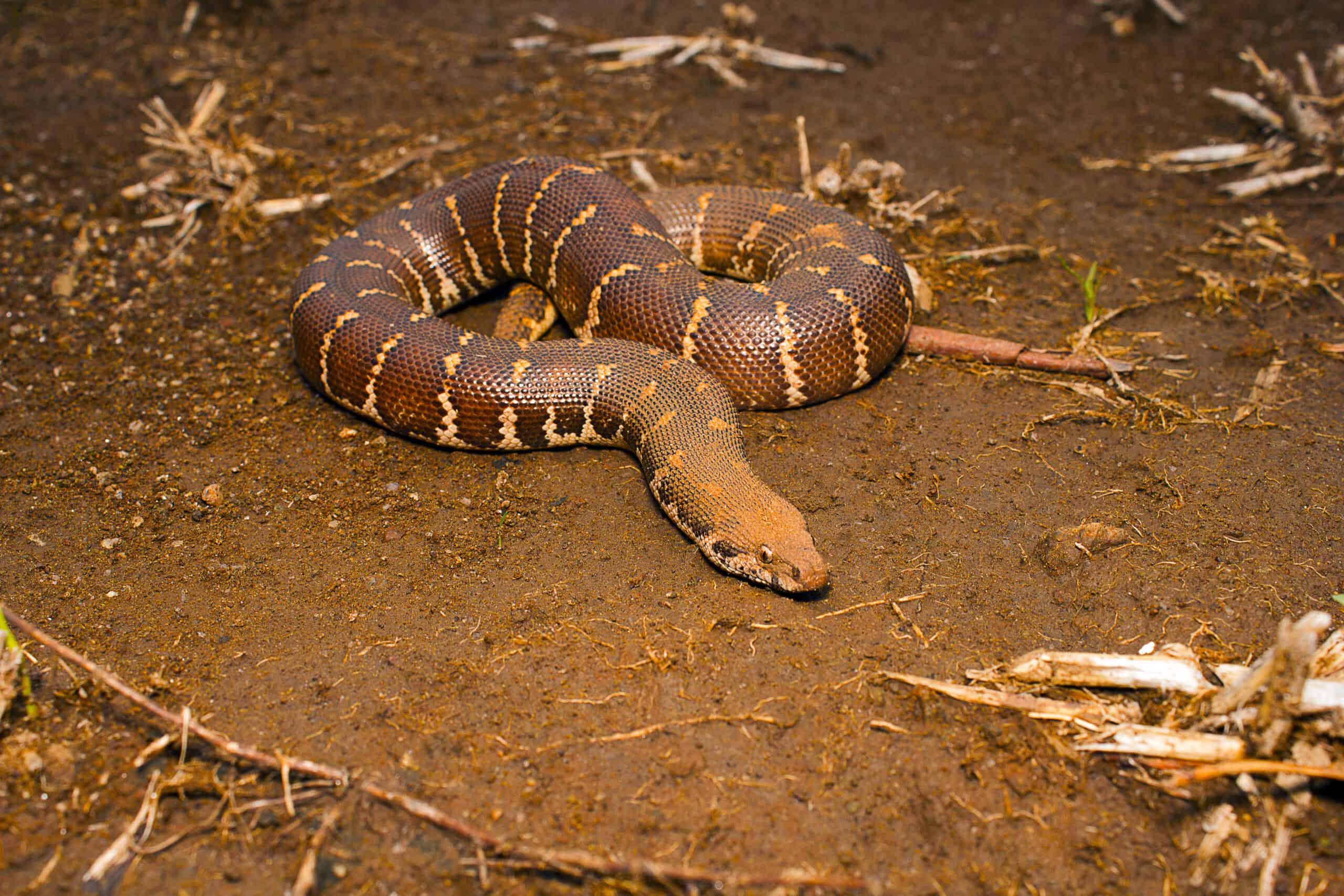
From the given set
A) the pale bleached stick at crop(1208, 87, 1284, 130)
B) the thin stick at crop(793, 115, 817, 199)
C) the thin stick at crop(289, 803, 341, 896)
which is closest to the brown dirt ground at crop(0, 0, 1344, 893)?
the thin stick at crop(289, 803, 341, 896)

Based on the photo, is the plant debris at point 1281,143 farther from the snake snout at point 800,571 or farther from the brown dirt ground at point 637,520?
the snake snout at point 800,571

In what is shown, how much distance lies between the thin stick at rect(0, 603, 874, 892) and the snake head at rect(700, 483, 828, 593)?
5.30ft

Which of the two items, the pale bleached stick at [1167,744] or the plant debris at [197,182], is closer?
the pale bleached stick at [1167,744]

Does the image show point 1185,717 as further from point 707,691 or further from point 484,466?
point 484,466

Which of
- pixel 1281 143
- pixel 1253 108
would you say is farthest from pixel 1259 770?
pixel 1253 108

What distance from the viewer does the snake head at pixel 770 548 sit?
496 cm

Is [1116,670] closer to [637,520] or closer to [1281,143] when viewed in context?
[637,520]

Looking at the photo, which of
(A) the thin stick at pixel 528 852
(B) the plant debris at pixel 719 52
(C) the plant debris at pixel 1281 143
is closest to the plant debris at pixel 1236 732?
(A) the thin stick at pixel 528 852

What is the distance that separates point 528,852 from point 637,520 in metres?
2.34

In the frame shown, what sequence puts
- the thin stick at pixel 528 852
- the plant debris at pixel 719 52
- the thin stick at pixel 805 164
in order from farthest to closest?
the plant debris at pixel 719 52 → the thin stick at pixel 805 164 → the thin stick at pixel 528 852

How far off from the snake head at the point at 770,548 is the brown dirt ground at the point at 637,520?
0.18m

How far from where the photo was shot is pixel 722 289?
6379 mm

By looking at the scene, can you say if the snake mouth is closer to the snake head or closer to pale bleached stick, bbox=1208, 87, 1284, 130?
the snake head

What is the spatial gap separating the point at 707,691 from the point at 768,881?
1034mm
